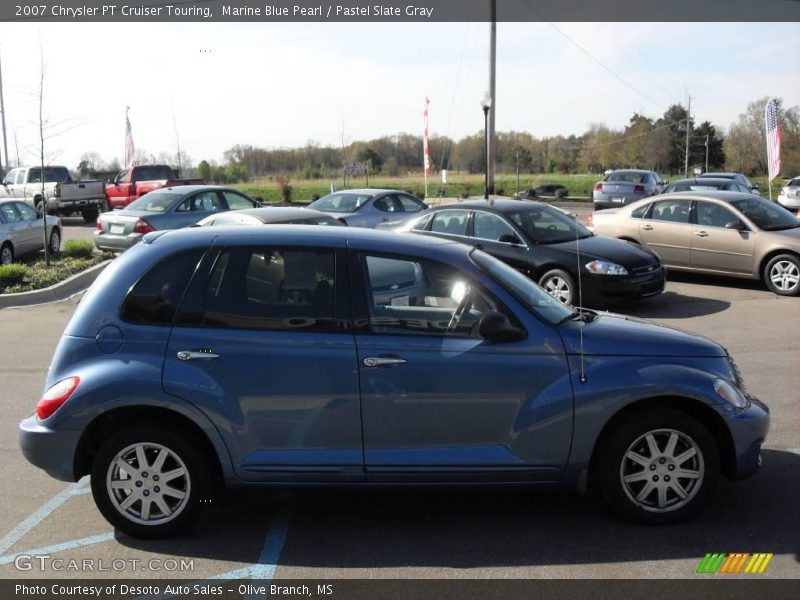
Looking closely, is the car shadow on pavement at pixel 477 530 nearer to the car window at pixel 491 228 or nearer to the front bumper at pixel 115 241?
the car window at pixel 491 228

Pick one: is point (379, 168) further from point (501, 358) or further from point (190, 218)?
point (501, 358)

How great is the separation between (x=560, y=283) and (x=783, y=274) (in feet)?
12.7

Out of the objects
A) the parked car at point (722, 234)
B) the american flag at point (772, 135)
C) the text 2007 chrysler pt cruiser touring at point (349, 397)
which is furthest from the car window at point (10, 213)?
the american flag at point (772, 135)

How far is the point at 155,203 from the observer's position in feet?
55.5

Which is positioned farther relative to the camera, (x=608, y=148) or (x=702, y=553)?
(x=608, y=148)

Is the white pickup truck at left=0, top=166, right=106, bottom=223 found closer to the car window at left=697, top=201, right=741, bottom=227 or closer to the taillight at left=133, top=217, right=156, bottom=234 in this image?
the taillight at left=133, top=217, right=156, bottom=234

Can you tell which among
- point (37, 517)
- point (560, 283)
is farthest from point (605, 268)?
point (37, 517)

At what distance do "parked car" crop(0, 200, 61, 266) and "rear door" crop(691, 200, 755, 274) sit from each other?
12.6 metres

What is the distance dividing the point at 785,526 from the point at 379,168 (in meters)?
56.9

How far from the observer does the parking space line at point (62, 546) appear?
4.38 metres

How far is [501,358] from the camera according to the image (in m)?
4.49

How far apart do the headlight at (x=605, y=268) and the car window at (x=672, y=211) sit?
3119 millimetres

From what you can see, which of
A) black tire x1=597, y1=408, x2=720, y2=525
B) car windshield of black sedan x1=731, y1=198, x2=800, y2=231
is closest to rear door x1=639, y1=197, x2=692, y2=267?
car windshield of black sedan x1=731, y1=198, x2=800, y2=231
